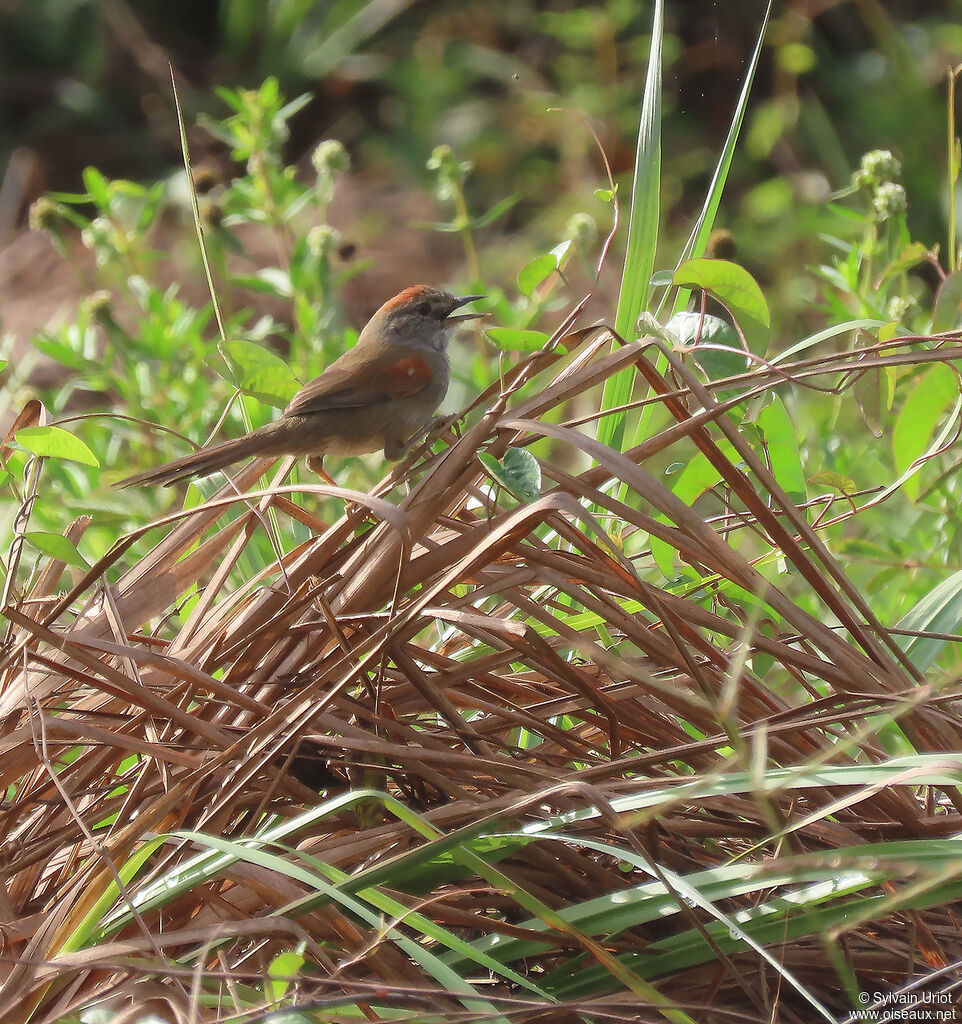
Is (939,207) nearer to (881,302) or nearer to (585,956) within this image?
(881,302)

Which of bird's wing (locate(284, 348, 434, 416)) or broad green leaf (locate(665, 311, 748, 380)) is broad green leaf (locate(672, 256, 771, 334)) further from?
bird's wing (locate(284, 348, 434, 416))

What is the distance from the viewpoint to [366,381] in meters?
4.07

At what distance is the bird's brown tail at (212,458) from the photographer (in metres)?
2.99

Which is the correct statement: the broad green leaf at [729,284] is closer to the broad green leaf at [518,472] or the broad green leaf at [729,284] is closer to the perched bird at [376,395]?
the broad green leaf at [518,472]

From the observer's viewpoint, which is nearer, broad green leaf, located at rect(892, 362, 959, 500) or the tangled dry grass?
the tangled dry grass

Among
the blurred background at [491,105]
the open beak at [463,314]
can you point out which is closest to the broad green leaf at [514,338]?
the open beak at [463,314]

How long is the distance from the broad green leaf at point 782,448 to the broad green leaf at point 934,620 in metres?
0.35

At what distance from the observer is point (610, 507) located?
76.3 inches

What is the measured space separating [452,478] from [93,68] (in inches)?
368

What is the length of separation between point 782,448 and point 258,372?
1.10 meters

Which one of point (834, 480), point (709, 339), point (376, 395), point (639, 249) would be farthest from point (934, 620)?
point (376, 395)

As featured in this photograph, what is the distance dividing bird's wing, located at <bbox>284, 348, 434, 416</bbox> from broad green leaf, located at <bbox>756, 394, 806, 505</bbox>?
63.2 inches

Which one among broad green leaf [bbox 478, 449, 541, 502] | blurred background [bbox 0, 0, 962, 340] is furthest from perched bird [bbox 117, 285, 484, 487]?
blurred background [bbox 0, 0, 962, 340]

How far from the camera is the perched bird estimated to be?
137 inches
